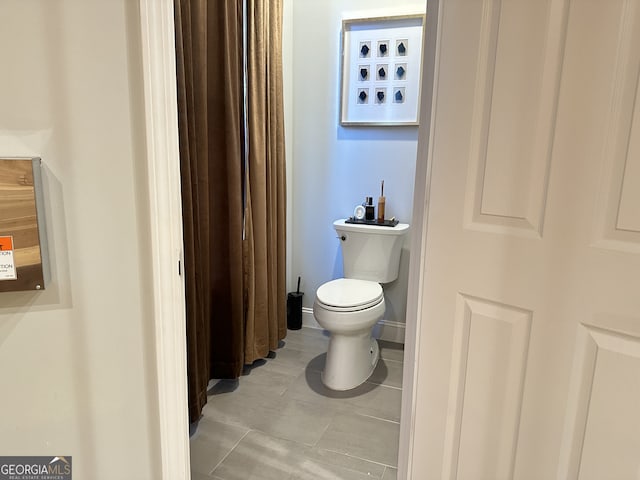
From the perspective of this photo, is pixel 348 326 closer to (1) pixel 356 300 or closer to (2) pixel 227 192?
(1) pixel 356 300

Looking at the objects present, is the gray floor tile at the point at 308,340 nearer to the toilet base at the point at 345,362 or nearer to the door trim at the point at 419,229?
the toilet base at the point at 345,362

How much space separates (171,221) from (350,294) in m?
1.35

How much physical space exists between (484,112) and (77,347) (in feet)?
3.94

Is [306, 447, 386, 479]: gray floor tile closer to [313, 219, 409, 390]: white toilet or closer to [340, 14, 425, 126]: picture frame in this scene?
[313, 219, 409, 390]: white toilet

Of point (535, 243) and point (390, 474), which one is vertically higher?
point (535, 243)

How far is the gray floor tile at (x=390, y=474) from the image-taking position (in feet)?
5.48

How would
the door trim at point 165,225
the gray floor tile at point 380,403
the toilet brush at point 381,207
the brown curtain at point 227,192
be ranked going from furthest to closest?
the toilet brush at point 381,207 < the gray floor tile at point 380,403 < the brown curtain at point 227,192 < the door trim at point 165,225

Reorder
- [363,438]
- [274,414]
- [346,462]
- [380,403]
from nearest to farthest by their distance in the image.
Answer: [346,462] → [363,438] → [274,414] → [380,403]

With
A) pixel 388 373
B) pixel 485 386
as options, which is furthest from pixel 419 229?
pixel 388 373

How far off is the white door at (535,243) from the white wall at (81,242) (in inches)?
31.7

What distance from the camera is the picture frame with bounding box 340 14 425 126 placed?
98.7 inches

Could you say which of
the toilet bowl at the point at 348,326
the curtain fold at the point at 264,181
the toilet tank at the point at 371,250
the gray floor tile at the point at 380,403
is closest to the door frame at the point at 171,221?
the gray floor tile at the point at 380,403

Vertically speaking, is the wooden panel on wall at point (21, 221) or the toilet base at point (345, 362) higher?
the wooden panel on wall at point (21, 221)

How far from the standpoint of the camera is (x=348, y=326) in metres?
2.19
